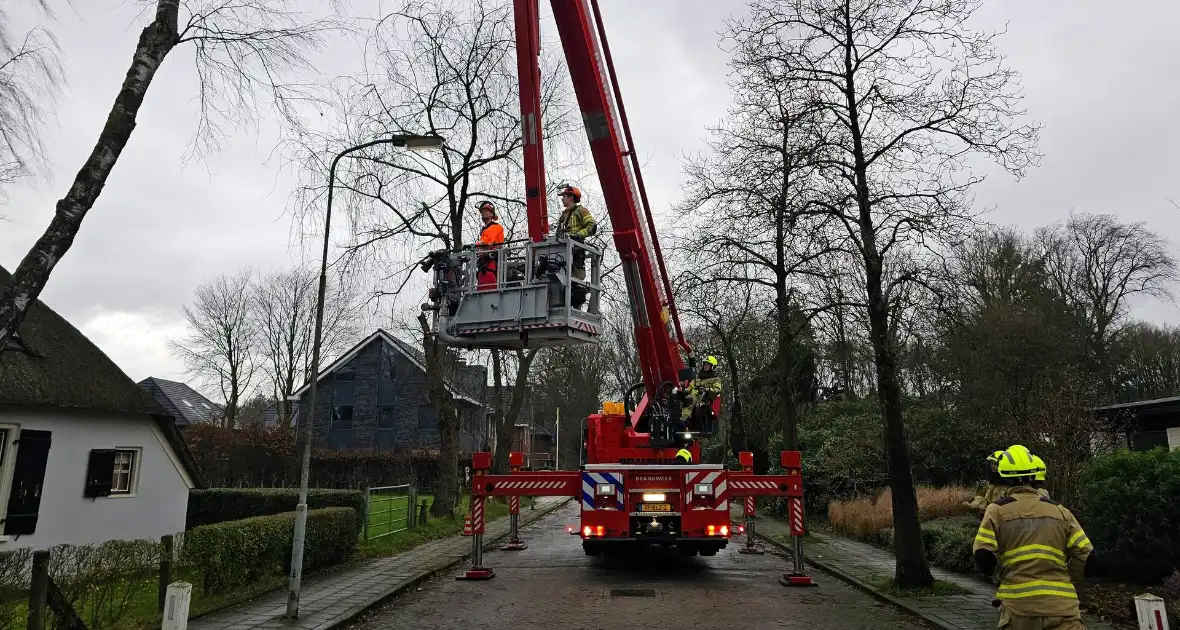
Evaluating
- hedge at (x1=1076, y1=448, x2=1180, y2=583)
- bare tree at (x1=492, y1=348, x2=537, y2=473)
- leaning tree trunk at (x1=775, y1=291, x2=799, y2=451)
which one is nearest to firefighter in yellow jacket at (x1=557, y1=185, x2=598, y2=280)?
hedge at (x1=1076, y1=448, x2=1180, y2=583)

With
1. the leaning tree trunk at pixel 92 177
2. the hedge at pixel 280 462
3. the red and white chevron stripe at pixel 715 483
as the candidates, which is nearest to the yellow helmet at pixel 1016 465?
the red and white chevron stripe at pixel 715 483

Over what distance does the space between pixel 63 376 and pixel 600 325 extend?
10.7 metres

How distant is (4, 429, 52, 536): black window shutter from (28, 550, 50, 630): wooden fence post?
6.72 meters

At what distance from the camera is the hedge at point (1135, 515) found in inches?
348

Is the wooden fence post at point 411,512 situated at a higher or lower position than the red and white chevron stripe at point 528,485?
lower

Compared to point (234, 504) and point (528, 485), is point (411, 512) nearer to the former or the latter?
point (234, 504)

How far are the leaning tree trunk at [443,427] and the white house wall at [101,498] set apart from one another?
6.21m

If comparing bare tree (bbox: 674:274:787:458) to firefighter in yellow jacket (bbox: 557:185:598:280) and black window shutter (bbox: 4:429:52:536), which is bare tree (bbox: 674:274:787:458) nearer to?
firefighter in yellow jacket (bbox: 557:185:598:280)

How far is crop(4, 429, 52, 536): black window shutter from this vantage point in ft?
38.4

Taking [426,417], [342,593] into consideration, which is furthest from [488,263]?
[426,417]

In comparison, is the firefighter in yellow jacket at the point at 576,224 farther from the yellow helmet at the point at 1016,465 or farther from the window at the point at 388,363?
the window at the point at 388,363

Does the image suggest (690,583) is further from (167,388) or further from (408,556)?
(167,388)

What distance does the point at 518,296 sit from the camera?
8.16 m

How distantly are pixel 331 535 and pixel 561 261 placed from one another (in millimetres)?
7624
